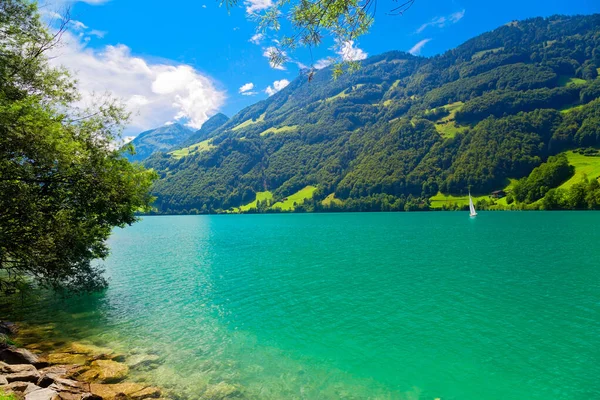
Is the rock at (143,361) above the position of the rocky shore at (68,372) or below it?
below

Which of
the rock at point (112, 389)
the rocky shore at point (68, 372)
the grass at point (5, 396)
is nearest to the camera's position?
the grass at point (5, 396)

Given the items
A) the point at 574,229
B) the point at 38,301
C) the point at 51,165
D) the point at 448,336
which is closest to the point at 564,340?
the point at 448,336

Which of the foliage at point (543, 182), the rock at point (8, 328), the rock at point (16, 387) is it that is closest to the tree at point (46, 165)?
the rock at point (8, 328)

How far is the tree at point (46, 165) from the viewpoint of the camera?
1476cm

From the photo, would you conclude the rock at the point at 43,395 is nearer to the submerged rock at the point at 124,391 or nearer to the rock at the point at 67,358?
the submerged rock at the point at 124,391

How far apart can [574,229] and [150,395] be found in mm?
90149

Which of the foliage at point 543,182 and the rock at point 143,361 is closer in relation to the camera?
the rock at point 143,361

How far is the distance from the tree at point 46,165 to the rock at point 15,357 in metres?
4.83

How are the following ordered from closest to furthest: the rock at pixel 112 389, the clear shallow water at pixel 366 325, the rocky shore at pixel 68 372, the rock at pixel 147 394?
the rocky shore at pixel 68 372 < the rock at pixel 112 389 < the rock at pixel 147 394 < the clear shallow water at pixel 366 325

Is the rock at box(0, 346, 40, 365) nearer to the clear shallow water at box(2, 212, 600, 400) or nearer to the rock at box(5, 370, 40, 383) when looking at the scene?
the rock at box(5, 370, 40, 383)

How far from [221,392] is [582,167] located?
726ft

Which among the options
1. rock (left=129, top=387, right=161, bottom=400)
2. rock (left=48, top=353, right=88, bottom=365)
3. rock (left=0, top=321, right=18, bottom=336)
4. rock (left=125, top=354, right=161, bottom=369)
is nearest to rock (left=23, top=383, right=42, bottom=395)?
rock (left=129, top=387, right=161, bottom=400)

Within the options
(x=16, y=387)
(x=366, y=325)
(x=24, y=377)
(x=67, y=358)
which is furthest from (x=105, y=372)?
(x=366, y=325)

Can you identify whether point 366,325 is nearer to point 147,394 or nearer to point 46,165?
point 147,394
